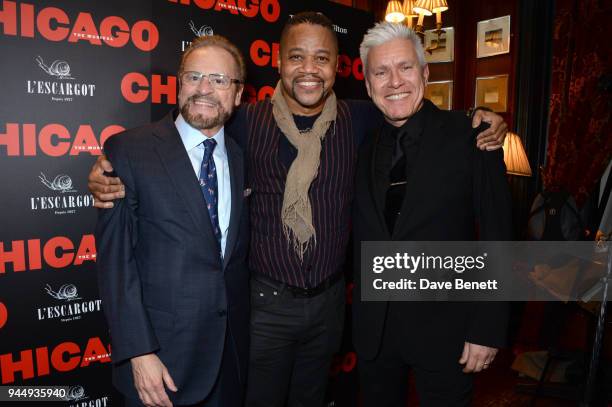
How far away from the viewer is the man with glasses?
153 cm

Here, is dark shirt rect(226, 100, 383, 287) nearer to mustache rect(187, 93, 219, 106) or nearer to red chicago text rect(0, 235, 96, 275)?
mustache rect(187, 93, 219, 106)

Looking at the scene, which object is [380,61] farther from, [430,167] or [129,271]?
[129,271]

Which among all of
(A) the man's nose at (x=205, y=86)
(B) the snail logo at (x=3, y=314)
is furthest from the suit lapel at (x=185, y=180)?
(B) the snail logo at (x=3, y=314)

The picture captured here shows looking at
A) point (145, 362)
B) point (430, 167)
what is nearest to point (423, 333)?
point (430, 167)

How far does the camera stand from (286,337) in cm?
199

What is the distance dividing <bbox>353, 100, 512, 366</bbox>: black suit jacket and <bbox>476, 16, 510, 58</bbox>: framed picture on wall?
4.12m

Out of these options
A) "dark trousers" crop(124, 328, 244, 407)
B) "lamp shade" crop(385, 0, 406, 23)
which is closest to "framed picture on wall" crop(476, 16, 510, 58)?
"lamp shade" crop(385, 0, 406, 23)

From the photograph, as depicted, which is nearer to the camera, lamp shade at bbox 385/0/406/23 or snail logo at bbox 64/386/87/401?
snail logo at bbox 64/386/87/401

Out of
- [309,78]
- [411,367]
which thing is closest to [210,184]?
[309,78]

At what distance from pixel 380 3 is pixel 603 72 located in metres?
2.88

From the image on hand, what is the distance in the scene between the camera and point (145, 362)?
5.06 feet

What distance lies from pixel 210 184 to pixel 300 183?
1.25 feet

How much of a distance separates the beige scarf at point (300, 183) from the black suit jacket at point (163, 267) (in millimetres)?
312

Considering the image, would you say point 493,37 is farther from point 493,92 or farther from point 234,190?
point 234,190
